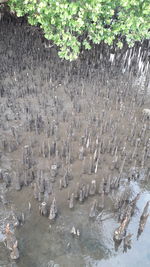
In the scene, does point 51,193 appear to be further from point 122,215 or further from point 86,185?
point 122,215

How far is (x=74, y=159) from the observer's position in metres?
5.08

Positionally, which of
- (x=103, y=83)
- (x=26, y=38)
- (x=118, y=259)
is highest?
(x=26, y=38)

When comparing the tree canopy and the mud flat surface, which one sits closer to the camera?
the mud flat surface

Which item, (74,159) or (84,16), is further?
(84,16)

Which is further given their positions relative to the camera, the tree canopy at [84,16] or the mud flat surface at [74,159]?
the tree canopy at [84,16]

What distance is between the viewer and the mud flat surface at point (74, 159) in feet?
12.2

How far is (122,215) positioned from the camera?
3.98m

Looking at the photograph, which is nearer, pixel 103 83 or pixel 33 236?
pixel 33 236

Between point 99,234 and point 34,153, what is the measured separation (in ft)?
6.76

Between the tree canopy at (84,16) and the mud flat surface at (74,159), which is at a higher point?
the tree canopy at (84,16)

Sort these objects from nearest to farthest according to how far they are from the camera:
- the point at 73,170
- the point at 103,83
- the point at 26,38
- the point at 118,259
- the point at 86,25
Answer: the point at 118,259 < the point at 73,170 < the point at 86,25 < the point at 103,83 < the point at 26,38

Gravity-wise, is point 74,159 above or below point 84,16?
below

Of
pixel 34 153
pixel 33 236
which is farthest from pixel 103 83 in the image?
pixel 33 236

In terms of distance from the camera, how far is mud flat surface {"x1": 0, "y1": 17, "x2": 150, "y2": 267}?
12.2ft
